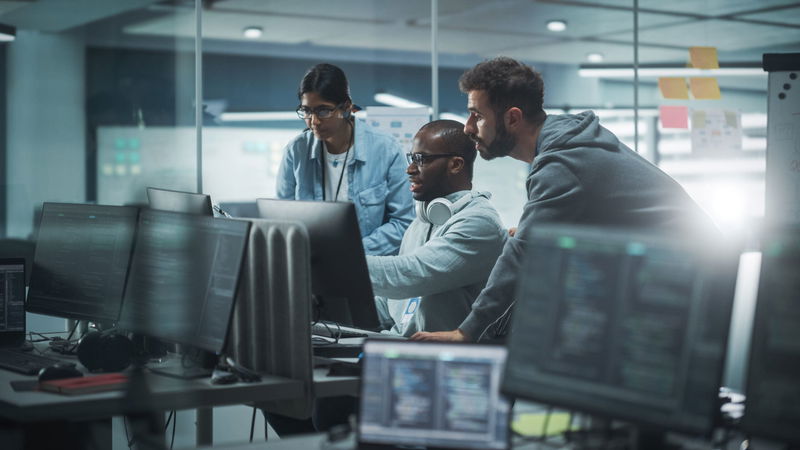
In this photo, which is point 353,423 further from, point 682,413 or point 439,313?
point 439,313

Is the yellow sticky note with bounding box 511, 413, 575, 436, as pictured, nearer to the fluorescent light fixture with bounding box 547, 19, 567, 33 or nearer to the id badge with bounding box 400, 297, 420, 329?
the id badge with bounding box 400, 297, 420, 329

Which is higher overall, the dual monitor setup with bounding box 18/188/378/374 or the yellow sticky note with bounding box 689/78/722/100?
the yellow sticky note with bounding box 689/78/722/100

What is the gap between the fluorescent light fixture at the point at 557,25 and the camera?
18.6 feet

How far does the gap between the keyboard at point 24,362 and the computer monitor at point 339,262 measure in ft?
2.31

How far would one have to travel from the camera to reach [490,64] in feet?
8.02

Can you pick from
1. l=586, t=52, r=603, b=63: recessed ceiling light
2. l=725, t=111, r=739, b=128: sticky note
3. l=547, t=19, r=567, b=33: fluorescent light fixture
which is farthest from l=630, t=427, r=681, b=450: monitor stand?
l=586, t=52, r=603, b=63: recessed ceiling light

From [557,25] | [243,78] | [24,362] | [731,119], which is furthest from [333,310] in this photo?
[243,78]

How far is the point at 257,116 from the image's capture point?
658 centimetres

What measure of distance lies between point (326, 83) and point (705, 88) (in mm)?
2505

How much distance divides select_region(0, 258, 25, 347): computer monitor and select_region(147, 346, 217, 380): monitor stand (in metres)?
0.59

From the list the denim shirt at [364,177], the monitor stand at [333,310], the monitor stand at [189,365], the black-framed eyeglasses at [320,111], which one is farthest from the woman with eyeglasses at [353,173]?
the monitor stand at [189,365]

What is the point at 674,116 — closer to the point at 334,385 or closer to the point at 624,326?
the point at 334,385

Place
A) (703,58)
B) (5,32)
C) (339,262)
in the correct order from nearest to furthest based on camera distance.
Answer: (339,262), (5,32), (703,58)

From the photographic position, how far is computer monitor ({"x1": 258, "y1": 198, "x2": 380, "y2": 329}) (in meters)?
2.36
